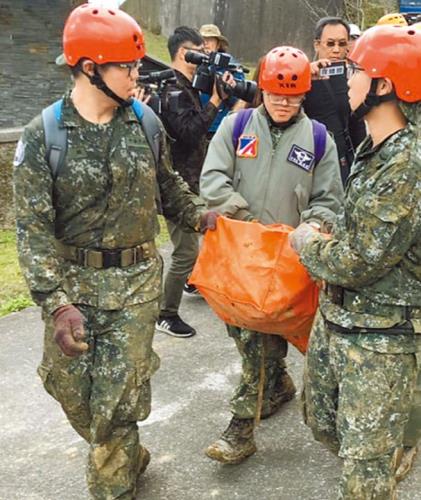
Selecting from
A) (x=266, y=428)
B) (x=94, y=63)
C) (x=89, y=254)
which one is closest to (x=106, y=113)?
(x=94, y=63)

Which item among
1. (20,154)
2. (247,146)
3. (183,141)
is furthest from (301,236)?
(183,141)

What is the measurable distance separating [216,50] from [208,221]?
3.62m

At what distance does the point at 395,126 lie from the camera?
2682 mm

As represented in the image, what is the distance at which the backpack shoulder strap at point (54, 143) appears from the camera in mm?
3033

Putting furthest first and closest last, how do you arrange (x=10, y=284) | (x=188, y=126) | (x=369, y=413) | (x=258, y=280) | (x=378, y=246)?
(x=10, y=284) < (x=188, y=126) < (x=258, y=280) < (x=369, y=413) < (x=378, y=246)

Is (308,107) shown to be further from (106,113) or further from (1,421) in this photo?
(1,421)

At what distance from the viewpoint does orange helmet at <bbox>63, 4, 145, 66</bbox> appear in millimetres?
2977

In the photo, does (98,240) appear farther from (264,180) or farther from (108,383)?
(264,180)

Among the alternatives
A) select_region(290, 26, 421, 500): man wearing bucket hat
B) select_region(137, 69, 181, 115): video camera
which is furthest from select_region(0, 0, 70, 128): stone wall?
select_region(290, 26, 421, 500): man wearing bucket hat

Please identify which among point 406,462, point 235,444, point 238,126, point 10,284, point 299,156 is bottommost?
point 10,284

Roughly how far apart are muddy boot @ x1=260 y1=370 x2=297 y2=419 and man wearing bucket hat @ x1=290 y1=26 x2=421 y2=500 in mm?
1344

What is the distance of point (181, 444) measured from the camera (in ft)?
13.2

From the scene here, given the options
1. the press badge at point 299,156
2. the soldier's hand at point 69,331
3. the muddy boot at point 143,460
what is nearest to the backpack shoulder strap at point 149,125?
the press badge at point 299,156

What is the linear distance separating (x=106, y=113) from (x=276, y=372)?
5.93 ft
